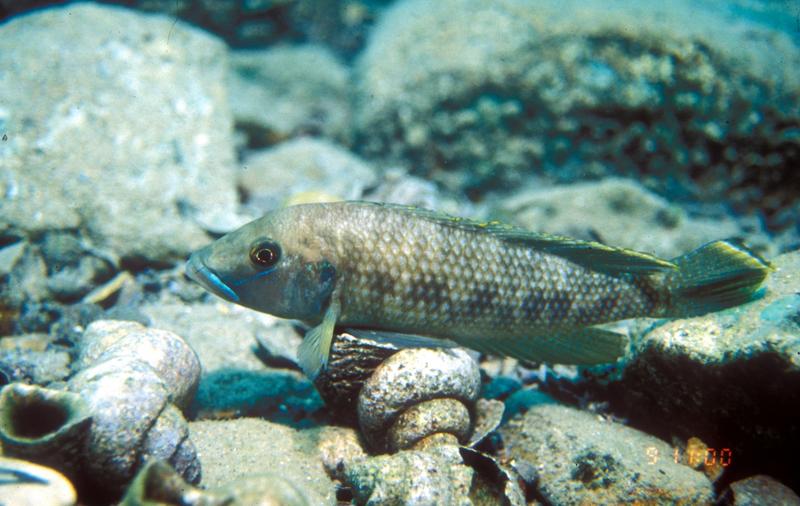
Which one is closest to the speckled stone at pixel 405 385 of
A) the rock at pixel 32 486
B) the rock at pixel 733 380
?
the rock at pixel 733 380

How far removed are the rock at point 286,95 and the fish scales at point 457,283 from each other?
17.3ft

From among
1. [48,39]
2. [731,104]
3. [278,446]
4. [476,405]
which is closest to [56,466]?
[278,446]

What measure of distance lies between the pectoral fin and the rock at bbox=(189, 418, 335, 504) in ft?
2.16

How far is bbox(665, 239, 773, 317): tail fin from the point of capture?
10.3 ft

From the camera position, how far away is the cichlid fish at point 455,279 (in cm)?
296

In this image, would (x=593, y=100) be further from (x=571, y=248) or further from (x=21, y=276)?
(x=21, y=276)

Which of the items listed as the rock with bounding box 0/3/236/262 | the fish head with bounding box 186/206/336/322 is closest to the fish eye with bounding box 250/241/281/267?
the fish head with bounding box 186/206/336/322

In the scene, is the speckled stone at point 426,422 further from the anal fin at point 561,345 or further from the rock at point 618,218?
the rock at point 618,218

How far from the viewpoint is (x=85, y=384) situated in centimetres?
244

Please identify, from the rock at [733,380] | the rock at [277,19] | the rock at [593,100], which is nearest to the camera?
the rock at [733,380]

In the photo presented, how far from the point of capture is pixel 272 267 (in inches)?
116

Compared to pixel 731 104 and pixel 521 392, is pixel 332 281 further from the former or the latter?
pixel 731 104

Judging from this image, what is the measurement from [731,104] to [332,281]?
6.32 metres

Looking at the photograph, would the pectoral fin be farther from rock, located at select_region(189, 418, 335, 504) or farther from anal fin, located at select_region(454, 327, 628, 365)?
anal fin, located at select_region(454, 327, 628, 365)
